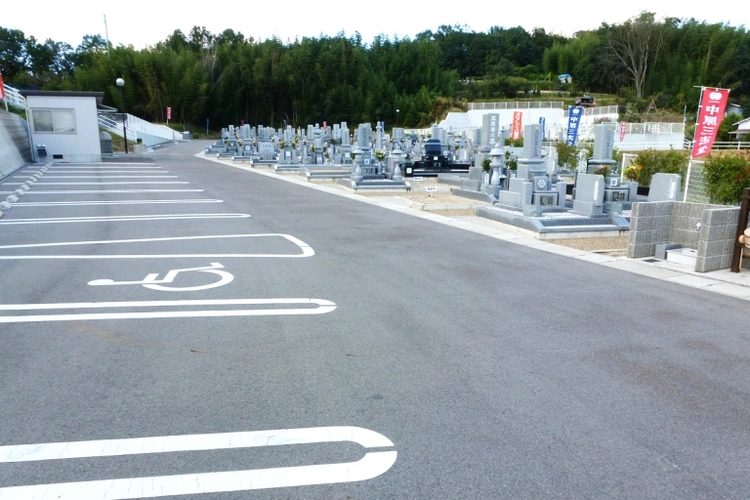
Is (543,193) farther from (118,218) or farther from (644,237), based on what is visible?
(118,218)

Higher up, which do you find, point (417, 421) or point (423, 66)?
point (423, 66)

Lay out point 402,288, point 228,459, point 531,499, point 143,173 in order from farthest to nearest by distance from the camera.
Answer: point 143,173 < point 402,288 < point 228,459 < point 531,499

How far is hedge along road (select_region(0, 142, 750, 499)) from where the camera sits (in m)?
2.95

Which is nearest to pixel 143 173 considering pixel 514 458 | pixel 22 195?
pixel 22 195

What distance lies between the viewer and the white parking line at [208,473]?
276cm

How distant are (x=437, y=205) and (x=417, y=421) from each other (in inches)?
420

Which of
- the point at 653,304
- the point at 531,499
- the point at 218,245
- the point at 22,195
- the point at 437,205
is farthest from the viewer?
the point at 22,195

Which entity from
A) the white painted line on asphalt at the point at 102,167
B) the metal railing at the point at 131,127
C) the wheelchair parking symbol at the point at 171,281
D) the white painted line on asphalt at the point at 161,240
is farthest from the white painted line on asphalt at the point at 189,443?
the metal railing at the point at 131,127

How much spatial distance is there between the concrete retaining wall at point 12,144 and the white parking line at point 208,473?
2002 centimetres

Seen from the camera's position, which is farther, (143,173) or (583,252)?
(143,173)

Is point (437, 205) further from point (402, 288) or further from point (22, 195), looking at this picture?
point (22, 195)

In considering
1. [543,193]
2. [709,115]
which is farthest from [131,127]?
[709,115]

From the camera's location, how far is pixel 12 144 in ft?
78.7

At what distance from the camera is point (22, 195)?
50.4 ft
